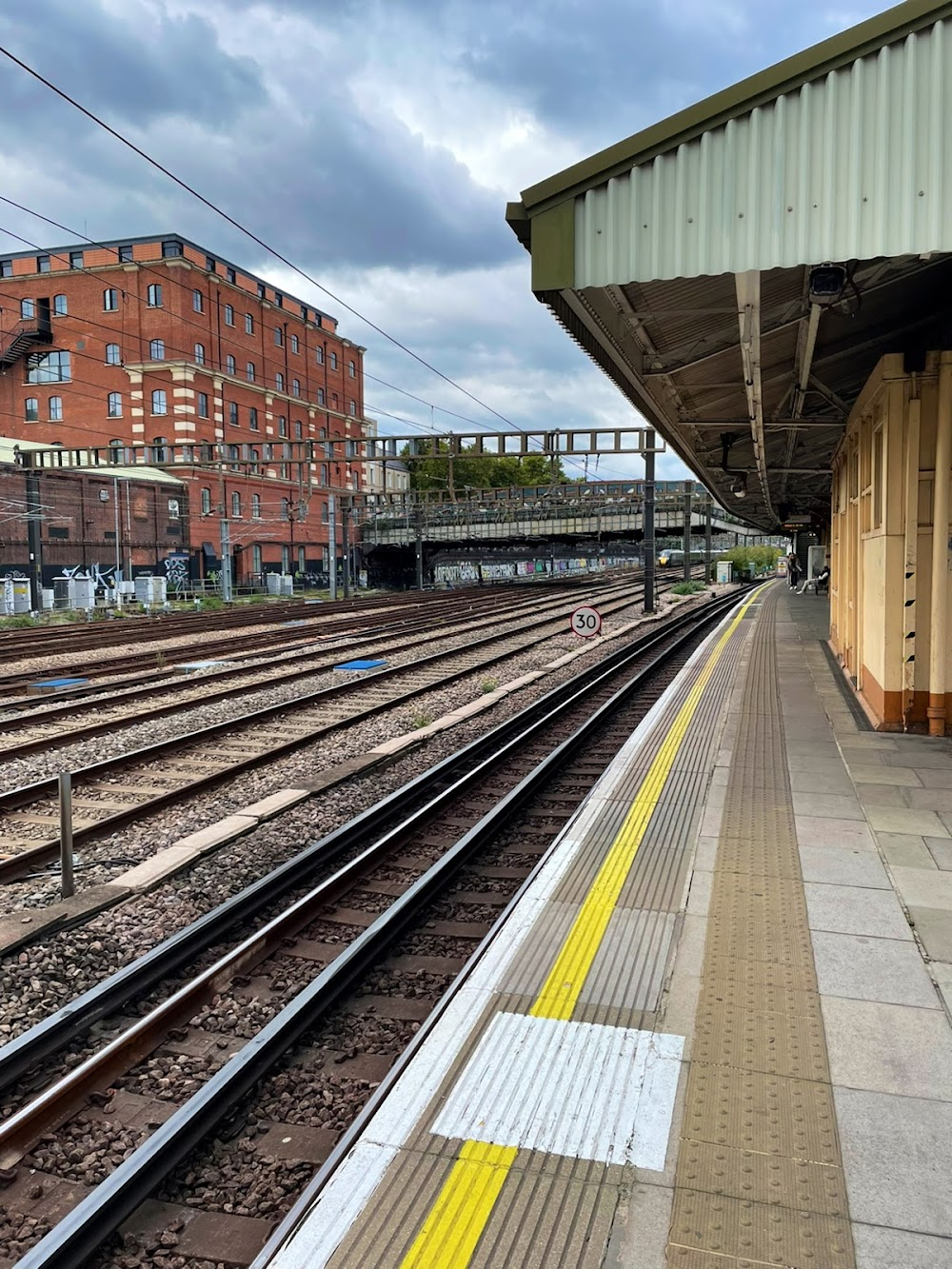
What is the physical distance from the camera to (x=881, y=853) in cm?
550

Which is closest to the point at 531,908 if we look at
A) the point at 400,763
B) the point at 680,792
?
the point at 680,792

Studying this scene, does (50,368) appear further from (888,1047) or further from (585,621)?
(888,1047)

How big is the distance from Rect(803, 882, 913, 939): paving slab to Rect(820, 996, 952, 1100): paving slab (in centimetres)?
75

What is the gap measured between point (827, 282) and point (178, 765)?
7.62m

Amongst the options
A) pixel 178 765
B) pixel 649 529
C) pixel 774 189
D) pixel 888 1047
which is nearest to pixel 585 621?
pixel 178 765

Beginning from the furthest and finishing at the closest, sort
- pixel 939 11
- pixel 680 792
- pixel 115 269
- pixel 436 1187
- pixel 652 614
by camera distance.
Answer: pixel 115 269
pixel 652 614
pixel 680 792
pixel 939 11
pixel 436 1187

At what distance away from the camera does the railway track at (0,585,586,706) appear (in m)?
15.7

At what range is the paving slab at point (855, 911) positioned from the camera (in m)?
4.39

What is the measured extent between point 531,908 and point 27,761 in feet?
23.3

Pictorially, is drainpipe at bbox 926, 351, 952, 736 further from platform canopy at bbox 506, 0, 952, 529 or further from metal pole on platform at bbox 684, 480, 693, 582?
metal pole on platform at bbox 684, 480, 693, 582

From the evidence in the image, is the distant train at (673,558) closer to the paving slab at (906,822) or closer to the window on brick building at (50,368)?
the window on brick building at (50,368)

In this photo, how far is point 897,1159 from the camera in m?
2.73

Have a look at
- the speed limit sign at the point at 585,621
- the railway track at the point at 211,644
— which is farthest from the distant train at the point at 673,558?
the speed limit sign at the point at 585,621

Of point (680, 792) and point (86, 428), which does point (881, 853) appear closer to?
point (680, 792)
